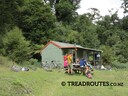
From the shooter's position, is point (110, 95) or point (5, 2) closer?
point (110, 95)

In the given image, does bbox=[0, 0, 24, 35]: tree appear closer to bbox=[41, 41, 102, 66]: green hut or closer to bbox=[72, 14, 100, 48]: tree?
bbox=[41, 41, 102, 66]: green hut

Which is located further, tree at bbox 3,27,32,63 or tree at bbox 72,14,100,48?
tree at bbox 72,14,100,48

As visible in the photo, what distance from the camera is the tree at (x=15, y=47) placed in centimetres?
2786

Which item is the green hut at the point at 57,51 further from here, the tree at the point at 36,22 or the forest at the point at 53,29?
the tree at the point at 36,22

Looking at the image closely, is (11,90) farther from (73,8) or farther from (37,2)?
(73,8)

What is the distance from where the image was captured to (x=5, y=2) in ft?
83.8

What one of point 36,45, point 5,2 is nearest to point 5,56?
point 5,2

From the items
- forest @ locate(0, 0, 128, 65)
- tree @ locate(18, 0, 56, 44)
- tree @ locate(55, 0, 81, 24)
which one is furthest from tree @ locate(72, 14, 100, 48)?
tree @ locate(18, 0, 56, 44)

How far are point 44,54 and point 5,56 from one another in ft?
23.5

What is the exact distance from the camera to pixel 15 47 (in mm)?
28250

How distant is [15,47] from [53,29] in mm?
16066

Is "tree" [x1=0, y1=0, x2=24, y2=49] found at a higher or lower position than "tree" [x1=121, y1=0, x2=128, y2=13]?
lower

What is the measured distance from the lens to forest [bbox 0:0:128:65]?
1110 inches

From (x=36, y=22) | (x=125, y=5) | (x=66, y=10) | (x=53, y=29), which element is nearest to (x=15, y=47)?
(x=36, y=22)
